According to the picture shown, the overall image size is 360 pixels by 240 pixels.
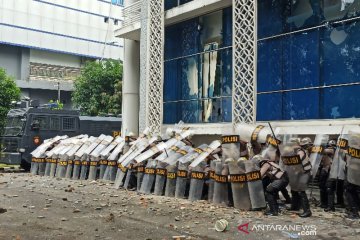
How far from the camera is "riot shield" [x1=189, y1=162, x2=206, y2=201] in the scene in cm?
1074

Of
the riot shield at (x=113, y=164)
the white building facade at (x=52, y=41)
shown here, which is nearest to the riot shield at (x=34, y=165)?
the riot shield at (x=113, y=164)

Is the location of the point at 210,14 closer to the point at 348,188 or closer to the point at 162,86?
the point at 162,86

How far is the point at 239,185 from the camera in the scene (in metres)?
9.47

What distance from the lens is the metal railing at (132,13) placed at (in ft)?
61.8

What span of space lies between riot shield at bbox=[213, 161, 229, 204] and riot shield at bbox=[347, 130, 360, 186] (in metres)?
2.58

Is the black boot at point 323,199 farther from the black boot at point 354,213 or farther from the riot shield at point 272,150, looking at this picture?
the riot shield at point 272,150

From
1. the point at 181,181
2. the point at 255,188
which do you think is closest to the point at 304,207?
the point at 255,188

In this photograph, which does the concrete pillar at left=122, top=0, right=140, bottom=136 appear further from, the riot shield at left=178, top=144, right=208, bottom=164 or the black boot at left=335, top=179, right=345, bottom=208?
the black boot at left=335, top=179, right=345, bottom=208

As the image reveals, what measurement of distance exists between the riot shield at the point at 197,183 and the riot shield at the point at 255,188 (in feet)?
5.55

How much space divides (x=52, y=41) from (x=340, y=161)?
46.0 m

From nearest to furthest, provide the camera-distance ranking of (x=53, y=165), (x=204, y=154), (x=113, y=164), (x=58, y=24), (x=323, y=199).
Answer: (x=323, y=199) < (x=204, y=154) < (x=113, y=164) < (x=53, y=165) < (x=58, y=24)

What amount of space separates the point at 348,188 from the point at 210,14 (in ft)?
29.6

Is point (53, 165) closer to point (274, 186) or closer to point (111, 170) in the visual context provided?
point (111, 170)

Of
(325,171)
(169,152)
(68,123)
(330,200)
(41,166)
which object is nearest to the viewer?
(330,200)
